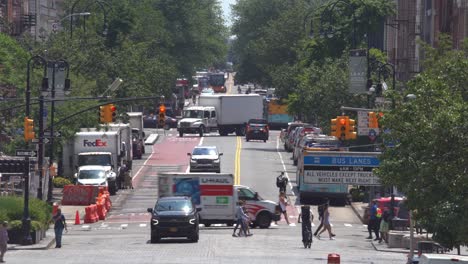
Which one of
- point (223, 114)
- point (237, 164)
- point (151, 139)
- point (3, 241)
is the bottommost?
point (3, 241)

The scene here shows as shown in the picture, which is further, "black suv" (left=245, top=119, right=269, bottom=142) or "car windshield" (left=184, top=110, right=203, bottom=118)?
"car windshield" (left=184, top=110, right=203, bottom=118)

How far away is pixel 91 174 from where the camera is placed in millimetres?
72062

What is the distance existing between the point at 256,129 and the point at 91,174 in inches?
1521

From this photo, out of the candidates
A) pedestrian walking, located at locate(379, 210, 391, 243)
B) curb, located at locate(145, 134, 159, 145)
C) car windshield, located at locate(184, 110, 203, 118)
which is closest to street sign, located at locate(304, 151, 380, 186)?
pedestrian walking, located at locate(379, 210, 391, 243)

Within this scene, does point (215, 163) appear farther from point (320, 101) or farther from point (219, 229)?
point (219, 229)

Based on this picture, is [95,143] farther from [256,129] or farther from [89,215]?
[256,129]

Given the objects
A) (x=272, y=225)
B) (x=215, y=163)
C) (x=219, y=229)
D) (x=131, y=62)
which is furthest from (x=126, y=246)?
(x=131, y=62)

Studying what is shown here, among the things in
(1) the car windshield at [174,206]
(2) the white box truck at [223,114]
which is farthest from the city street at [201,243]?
(2) the white box truck at [223,114]

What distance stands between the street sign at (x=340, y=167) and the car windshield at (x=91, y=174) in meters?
12.3

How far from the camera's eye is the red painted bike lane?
86.8 m

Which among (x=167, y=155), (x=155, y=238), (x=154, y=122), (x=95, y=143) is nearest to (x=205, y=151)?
(x=95, y=143)

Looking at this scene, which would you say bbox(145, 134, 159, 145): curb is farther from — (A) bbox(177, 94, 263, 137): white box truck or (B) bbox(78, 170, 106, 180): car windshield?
(B) bbox(78, 170, 106, 180): car windshield

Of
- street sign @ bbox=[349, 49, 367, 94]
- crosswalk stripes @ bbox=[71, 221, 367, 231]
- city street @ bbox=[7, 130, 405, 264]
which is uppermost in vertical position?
street sign @ bbox=[349, 49, 367, 94]

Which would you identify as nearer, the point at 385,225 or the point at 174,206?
the point at 174,206
